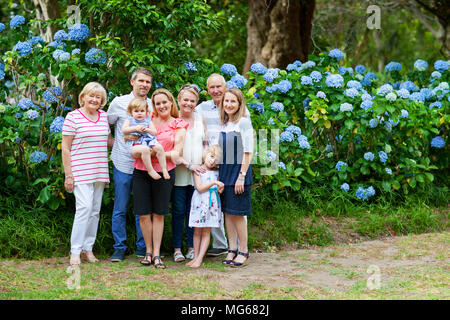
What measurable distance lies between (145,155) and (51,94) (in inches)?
59.0

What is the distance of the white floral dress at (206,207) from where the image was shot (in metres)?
4.84

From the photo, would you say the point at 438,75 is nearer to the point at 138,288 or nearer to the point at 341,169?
the point at 341,169

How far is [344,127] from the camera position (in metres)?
6.48

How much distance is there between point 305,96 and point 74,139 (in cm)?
284

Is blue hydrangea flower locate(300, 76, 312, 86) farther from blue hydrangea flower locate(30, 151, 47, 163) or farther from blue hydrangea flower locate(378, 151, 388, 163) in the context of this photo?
blue hydrangea flower locate(30, 151, 47, 163)

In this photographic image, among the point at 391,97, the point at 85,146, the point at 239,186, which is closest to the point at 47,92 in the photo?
the point at 85,146

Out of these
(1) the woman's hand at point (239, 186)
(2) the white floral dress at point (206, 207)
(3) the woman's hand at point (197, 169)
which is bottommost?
(2) the white floral dress at point (206, 207)

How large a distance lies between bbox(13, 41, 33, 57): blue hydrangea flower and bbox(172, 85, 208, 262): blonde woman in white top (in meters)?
1.63

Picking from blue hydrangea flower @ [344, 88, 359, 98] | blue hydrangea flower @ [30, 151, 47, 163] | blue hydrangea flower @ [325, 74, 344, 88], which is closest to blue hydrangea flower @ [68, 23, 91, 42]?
blue hydrangea flower @ [30, 151, 47, 163]

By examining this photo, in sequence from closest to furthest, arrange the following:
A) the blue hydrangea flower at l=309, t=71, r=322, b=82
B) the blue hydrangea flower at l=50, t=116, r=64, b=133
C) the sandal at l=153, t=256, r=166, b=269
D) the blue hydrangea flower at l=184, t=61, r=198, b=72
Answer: the sandal at l=153, t=256, r=166, b=269 → the blue hydrangea flower at l=50, t=116, r=64, b=133 → the blue hydrangea flower at l=184, t=61, r=198, b=72 → the blue hydrangea flower at l=309, t=71, r=322, b=82

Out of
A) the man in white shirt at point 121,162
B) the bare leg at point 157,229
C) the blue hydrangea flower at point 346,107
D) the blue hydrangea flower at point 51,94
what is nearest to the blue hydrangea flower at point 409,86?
the blue hydrangea flower at point 346,107

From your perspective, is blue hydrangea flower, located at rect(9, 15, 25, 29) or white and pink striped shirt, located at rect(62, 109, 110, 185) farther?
blue hydrangea flower, located at rect(9, 15, 25, 29)

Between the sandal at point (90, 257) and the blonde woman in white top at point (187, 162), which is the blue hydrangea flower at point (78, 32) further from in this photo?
the sandal at point (90, 257)

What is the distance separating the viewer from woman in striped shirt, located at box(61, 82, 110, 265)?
474cm
